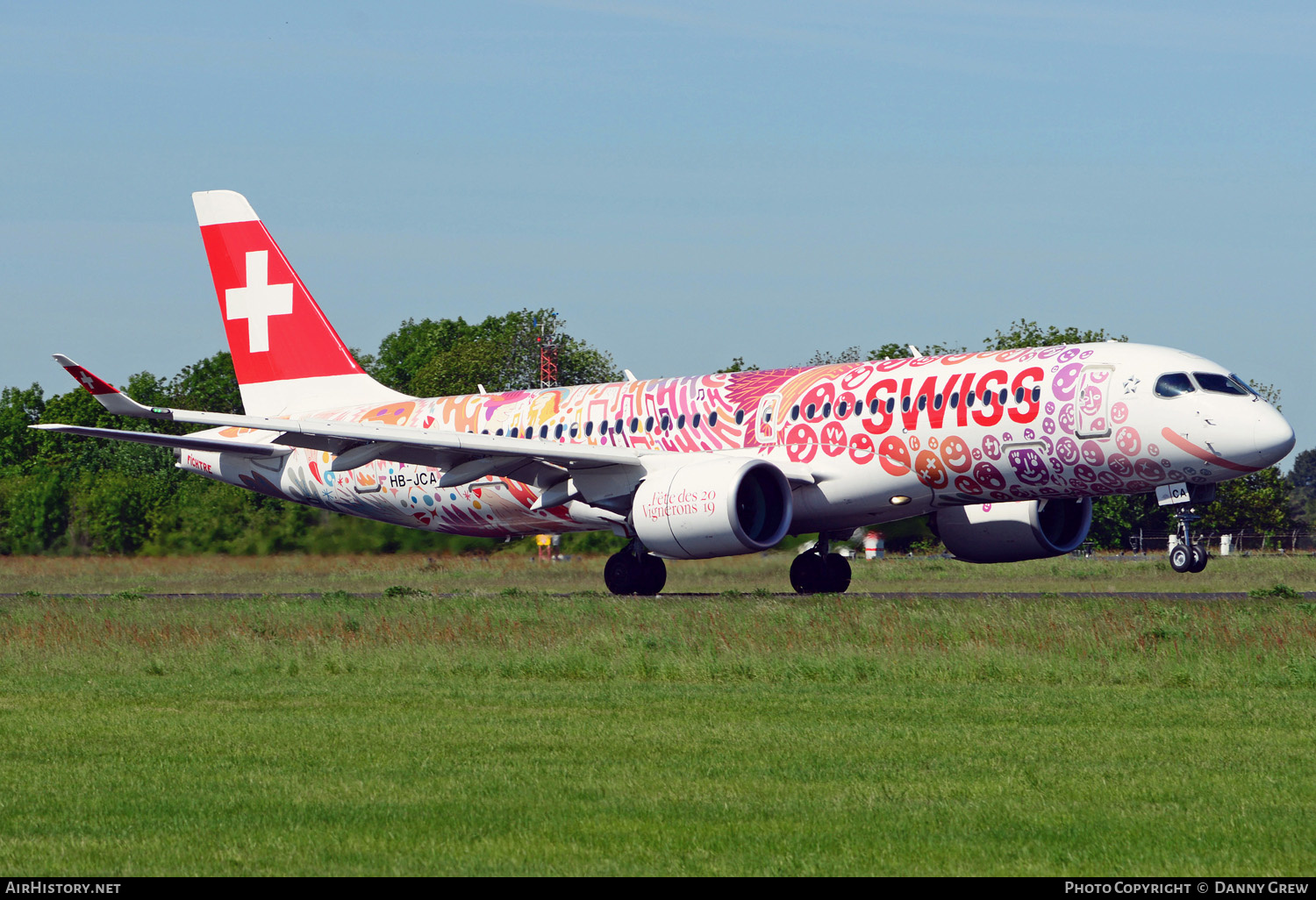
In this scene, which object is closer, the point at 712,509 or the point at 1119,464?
the point at 1119,464

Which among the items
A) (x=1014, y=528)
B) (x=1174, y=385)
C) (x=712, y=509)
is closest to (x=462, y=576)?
(x=712, y=509)

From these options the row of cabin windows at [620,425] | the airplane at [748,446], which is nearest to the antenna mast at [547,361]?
the airplane at [748,446]

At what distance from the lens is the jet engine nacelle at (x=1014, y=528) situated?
85.1 feet

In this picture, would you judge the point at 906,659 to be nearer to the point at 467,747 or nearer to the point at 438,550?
the point at 467,747

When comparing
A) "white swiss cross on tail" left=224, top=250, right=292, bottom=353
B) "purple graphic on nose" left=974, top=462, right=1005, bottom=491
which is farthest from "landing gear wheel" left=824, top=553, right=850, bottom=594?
"white swiss cross on tail" left=224, top=250, right=292, bottom=353

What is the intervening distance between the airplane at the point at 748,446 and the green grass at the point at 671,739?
119 inches

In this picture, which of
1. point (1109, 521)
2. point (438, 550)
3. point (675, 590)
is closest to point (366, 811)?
point (675, 590)

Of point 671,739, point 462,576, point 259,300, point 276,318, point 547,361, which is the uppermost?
point 547,361

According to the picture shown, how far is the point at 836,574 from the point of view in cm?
2772

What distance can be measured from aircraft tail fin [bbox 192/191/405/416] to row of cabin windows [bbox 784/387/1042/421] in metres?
10.7

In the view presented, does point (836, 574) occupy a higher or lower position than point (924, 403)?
lower

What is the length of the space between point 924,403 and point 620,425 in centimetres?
609

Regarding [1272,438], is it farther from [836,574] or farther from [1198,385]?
[836,574]

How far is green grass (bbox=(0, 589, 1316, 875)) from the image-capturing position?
291 inches
